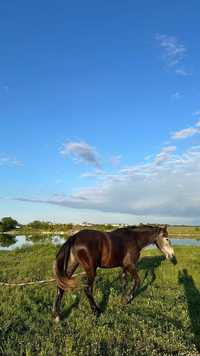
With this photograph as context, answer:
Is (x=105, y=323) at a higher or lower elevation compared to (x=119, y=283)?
lower

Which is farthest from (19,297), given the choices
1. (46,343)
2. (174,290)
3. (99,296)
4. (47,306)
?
(174,290)

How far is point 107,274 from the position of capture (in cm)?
1559

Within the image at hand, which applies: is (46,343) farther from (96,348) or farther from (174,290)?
(174,290)

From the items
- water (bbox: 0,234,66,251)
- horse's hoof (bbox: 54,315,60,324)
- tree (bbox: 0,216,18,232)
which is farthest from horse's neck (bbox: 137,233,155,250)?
tree (bbox: 0,216,18,232)

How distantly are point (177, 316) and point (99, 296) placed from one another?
238 centimetres

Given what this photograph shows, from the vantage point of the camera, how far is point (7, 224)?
319 feet

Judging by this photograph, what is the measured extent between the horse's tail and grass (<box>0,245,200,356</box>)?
2.50ft

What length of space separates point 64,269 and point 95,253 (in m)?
0.94

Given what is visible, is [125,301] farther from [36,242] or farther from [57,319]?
[36,242]

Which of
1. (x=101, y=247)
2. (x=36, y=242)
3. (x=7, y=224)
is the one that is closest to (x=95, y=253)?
(x=101, y=247)

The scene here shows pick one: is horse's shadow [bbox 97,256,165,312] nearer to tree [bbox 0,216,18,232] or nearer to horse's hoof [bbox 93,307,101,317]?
horse's hoof [bbox 93,307,101,317]

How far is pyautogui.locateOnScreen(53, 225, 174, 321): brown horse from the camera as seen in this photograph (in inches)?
367

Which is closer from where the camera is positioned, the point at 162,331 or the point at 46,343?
the point at 46,343

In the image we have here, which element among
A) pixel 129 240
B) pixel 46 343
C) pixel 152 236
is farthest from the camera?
pixel 152 236
